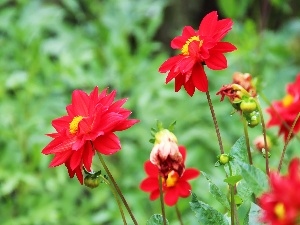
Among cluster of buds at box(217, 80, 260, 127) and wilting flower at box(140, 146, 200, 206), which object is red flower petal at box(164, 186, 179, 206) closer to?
wilting flower at box(140, 146, 200, 206)

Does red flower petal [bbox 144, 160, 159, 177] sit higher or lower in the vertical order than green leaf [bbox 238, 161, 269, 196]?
A: higher

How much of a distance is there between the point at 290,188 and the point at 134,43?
249cm

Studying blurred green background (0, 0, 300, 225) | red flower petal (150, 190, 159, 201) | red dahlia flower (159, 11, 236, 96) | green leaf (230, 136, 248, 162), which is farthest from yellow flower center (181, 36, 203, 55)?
blurred green background (0, 0, 300, 225)

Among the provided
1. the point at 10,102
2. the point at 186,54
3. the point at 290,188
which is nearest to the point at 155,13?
the point at 10,102

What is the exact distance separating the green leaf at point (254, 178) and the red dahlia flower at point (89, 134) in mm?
129

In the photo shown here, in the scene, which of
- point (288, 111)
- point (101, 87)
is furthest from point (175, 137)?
point (101, 87)

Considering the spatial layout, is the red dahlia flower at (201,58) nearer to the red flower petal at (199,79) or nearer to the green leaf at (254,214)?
the red flower petal at (199,79)

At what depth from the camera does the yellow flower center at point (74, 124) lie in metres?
Answer: 0.71

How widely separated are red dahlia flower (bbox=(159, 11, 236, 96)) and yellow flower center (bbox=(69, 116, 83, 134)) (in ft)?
0.31

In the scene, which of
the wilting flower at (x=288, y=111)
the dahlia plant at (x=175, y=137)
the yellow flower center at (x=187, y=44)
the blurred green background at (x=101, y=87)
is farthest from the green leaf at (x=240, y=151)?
the blurred green background at (x=101, y=87)

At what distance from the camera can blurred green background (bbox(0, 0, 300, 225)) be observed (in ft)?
5.97

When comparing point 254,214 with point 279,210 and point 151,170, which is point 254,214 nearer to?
point 279,210

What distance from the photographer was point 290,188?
0.44m

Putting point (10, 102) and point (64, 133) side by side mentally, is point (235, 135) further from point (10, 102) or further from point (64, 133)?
point (64, 133)
